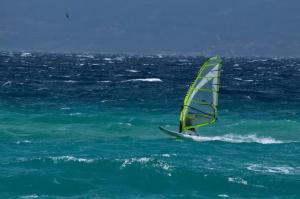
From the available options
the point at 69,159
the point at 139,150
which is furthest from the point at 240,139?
the point at 69,159

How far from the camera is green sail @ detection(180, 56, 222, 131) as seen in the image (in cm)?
4825

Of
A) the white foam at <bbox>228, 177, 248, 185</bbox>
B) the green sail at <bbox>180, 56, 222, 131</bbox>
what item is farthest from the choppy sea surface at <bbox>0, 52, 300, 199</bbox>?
the green sail at <bbox>180, 56, 222, 131</bbox>

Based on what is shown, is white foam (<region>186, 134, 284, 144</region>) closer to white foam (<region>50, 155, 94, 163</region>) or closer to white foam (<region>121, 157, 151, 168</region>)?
white foam (<region>121, 157, 151, 168</region>)

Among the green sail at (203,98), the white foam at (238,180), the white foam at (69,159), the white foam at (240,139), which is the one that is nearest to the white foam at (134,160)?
the white foam at (69,159)

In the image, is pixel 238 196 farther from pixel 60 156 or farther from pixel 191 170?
pixel 60 156

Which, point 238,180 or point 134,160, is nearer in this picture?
point 238,180

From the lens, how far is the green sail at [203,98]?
158 feet

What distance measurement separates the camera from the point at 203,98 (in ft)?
161

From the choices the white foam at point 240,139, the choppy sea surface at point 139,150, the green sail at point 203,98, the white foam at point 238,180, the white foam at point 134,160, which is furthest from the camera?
the white foam at point 240,139

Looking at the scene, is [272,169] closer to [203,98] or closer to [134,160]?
[134,160]

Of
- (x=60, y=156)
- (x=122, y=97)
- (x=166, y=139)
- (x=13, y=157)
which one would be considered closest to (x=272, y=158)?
(x=166, y=139)

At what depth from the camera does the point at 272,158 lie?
44.4m

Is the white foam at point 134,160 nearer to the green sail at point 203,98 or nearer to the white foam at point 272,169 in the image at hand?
the white foam at point 272,169

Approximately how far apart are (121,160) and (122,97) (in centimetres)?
4403
